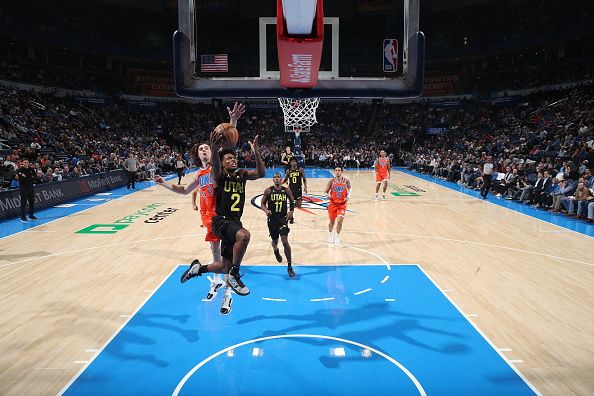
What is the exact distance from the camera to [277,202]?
294 inches

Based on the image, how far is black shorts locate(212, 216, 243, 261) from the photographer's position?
190 inches

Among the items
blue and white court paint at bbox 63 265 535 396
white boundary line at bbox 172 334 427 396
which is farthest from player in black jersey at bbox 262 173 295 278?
white boundary line at bbox 172 334 427 396

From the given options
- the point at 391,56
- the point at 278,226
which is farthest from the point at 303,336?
the point at 391,56

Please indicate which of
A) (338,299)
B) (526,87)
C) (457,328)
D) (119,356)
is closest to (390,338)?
(457,328)

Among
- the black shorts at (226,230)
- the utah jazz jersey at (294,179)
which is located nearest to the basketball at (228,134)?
the black shorts at (226,230)

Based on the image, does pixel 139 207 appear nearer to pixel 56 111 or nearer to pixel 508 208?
pixel 508 208

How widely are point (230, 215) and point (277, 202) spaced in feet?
8.44

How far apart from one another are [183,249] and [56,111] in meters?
24.3

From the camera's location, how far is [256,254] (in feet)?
29.3

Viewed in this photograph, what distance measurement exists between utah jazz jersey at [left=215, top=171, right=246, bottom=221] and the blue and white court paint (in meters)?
1.47

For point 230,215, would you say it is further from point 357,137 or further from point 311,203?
point 357,137

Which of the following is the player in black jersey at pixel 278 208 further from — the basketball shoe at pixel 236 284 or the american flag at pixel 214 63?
the basketball shoe at pixel 236 284

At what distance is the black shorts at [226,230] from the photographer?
482 cm

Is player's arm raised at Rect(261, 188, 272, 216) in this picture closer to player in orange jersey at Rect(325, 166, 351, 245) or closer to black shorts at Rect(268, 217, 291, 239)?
black shorts at Rect(268, 217, 291, 239)
